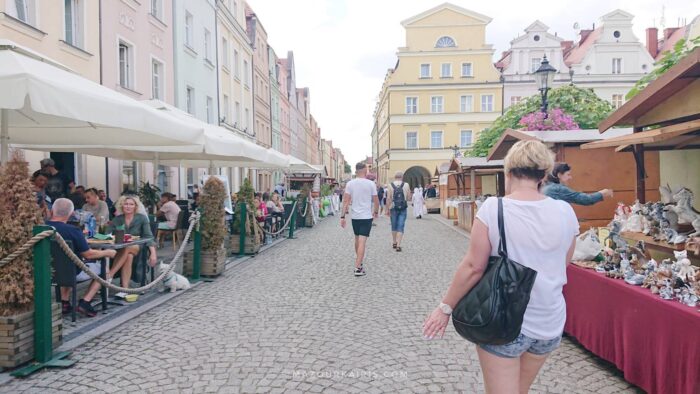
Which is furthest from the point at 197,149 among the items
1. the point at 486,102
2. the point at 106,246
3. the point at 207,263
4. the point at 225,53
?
the point at 486,102

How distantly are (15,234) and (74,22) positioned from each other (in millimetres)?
11205

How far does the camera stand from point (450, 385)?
392 cm

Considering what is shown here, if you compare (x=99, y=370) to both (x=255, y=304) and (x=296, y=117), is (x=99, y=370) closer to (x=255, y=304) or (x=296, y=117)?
(x=255, y=304)

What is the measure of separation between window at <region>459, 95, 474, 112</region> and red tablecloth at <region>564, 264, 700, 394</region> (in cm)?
4699

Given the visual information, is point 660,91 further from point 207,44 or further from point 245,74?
point 245,74

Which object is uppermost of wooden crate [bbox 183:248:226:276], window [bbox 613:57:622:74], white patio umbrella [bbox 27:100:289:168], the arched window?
the arched window

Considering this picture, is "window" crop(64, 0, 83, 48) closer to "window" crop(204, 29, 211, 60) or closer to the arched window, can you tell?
"window" crop(204, 29, 211, 60)

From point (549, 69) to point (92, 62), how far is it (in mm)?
11872

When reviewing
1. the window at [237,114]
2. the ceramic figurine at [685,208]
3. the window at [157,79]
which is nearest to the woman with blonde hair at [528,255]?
the ceramic figurine at [685,208]

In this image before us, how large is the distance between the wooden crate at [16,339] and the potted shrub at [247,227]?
22.3 ft

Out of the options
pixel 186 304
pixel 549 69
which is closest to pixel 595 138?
pixel 549 69

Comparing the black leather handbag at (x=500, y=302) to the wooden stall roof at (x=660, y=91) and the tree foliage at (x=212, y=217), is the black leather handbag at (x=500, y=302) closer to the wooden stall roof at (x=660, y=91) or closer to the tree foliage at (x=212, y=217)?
the wooden stall roof at (x=660, y=91)

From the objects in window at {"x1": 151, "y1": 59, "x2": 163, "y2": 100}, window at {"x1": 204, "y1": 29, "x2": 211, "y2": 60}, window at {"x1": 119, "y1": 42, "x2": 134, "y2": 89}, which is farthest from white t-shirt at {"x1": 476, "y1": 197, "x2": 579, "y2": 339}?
window at {"x1": 204, "y1": 29, "x2": 211, "y2": 60}

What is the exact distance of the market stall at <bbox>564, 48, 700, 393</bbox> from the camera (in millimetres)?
3359
